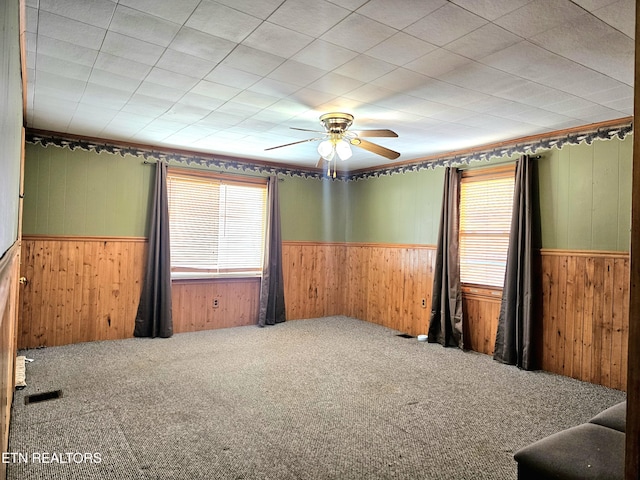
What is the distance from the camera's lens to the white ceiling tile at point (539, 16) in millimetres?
1950

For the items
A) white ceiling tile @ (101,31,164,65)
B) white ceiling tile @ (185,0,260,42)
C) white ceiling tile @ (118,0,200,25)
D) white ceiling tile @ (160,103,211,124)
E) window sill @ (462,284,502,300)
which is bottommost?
window sill @ (462,284,502,300)

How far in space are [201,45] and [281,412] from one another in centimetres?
253

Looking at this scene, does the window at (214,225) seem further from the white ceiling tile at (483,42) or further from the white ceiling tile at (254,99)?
the white ceiling tile at (483,42)

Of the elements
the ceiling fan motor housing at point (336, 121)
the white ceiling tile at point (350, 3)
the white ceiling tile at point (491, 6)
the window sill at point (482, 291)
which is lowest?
the window sill at point (482, 291)

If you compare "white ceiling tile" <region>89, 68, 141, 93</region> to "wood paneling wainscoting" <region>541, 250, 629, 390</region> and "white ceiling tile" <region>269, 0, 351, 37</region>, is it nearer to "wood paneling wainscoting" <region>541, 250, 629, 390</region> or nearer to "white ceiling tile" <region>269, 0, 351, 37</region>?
"white ceiling tile" <region>269, 0, 351, 37</region>

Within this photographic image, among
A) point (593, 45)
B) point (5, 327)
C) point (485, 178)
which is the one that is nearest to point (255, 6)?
point (5, 327)

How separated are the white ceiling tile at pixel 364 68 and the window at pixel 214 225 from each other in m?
3.40

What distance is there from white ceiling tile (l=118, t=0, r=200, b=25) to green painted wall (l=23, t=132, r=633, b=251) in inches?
132

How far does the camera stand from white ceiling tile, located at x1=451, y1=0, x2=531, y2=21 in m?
1.93

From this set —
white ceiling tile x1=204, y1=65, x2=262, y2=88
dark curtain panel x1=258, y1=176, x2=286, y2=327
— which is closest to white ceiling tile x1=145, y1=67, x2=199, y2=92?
white ceiling tile x1=204, y1=65, x2=262, y2=88

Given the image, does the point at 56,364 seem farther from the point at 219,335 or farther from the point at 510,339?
the point at 510,339

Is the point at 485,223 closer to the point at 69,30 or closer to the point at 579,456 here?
the point at 579,456

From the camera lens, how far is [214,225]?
581cm

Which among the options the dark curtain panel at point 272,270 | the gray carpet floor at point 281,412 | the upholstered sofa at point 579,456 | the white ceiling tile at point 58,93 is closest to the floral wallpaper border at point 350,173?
the dark curtain panel at point 272,270
